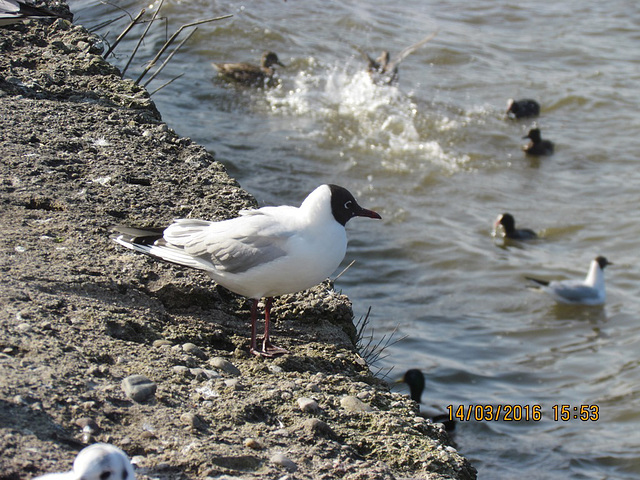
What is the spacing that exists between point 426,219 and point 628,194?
121 inches

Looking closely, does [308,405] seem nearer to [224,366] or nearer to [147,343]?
[224,366]

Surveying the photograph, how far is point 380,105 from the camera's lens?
14.2 m

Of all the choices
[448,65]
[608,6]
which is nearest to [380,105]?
[448,65]

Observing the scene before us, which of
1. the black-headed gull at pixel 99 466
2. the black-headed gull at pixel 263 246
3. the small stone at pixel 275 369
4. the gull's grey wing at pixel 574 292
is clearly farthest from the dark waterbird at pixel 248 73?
the black-headed gull at pixel 99 466

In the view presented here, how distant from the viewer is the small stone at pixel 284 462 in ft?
8.84

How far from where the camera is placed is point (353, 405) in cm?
320

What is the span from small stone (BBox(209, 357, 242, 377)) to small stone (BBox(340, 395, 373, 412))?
0.43 metres

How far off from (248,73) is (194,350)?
11.4 meters

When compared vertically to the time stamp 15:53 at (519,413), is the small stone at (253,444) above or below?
below

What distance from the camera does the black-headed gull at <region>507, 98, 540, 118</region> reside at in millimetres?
14078

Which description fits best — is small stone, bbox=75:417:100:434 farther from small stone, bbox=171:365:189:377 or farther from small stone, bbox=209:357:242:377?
small stone, bbox=209:357:242:377

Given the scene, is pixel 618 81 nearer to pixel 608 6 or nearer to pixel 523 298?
pixel 608 6

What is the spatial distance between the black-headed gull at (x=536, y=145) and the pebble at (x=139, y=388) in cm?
1080

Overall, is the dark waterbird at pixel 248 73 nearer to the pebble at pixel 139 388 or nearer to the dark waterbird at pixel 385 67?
Answer: the dark waterbird at pixel 385 67
